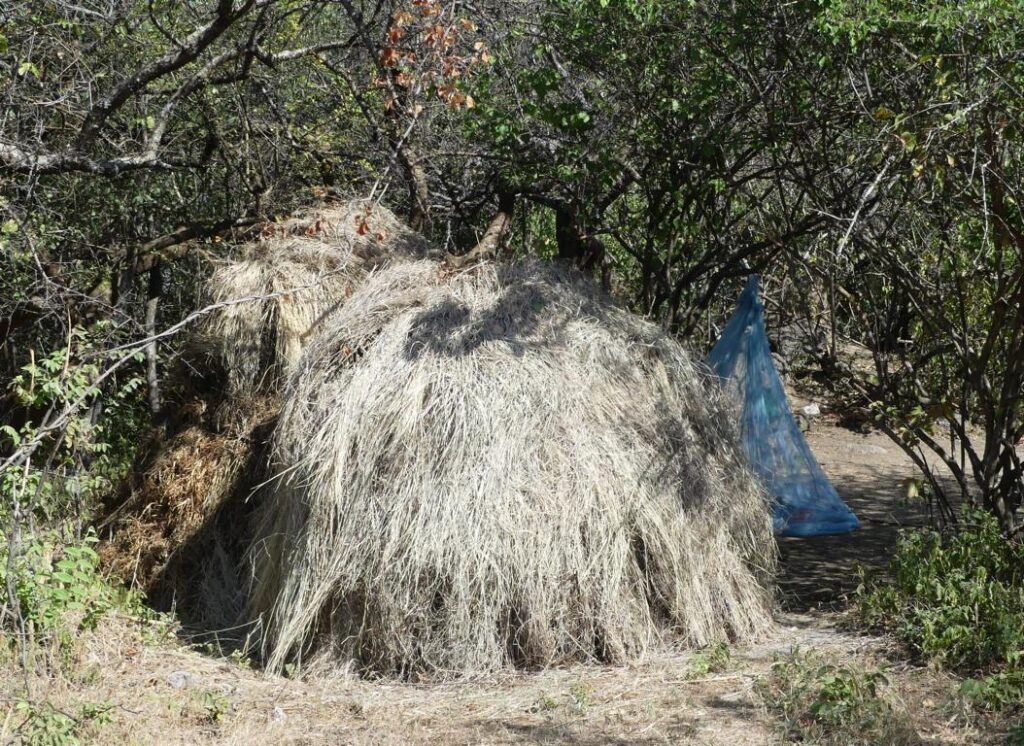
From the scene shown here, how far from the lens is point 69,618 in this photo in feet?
17.4

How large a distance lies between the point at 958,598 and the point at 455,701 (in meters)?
2.34

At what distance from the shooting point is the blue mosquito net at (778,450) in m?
7.10

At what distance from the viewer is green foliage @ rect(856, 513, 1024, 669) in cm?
516

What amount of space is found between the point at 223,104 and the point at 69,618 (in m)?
4.06

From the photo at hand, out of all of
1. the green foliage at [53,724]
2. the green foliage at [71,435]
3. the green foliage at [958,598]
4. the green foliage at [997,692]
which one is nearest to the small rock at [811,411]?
the green foliage at [958,598]

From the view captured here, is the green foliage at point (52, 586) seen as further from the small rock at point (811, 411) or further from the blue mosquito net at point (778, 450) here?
the small rock at point (811, 411)

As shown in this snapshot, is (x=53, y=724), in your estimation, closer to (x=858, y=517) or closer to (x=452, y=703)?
(x=452, y=703)

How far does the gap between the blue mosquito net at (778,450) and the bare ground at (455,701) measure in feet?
3.92

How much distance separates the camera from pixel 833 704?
4727 millimetres

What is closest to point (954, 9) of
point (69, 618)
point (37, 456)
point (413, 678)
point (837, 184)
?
point (837, 184)

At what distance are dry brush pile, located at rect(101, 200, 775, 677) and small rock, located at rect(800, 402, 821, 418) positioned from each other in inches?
259

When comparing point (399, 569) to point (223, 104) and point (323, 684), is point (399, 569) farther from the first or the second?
point (223, 104)

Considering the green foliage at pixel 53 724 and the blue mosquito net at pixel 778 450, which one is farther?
the blue mosquito net at pixel 778 450

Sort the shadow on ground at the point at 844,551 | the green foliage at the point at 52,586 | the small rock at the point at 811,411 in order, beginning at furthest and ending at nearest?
the small rock at the point at 811,411
the shadow on ground at the point at 844,551
the green foliage at the point at 52,586
